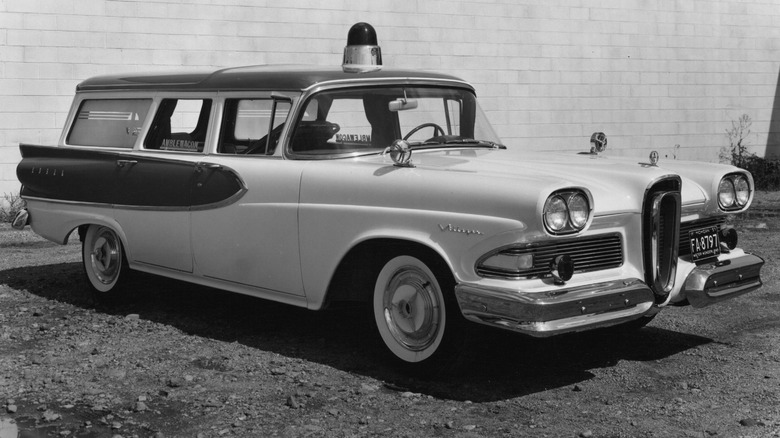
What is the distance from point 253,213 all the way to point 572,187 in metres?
1.83

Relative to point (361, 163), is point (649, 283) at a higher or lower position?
lower

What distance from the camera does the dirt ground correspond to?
419cm

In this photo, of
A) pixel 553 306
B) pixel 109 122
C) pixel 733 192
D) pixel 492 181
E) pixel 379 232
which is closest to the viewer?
pixel 553 306

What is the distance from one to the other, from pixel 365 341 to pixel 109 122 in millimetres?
2374

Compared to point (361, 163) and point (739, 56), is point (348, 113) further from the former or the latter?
point (739, 56)

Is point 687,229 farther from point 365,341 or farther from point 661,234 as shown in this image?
point 365,341

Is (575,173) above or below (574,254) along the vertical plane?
above

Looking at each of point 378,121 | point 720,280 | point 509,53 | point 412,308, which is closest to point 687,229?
point 720,280

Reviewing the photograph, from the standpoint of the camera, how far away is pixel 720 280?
16.5 feet

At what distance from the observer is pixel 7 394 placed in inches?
183

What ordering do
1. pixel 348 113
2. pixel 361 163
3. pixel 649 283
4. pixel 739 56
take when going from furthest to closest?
pixel 739 56, pixel 348 113, pixel 361 163, pixel 649 283

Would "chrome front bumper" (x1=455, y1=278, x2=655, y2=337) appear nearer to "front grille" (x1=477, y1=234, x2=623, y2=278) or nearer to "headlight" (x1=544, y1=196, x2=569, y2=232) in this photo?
"front grille" (x1=477, y1=234, x2=623, y2=278)

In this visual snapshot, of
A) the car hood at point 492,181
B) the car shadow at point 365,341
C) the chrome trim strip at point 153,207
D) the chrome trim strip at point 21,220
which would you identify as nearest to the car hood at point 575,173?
the car hood at point 492,181

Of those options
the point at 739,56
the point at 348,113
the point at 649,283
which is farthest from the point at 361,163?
the point at 739,56
